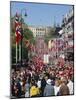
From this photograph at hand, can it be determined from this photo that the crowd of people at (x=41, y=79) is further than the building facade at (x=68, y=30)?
No

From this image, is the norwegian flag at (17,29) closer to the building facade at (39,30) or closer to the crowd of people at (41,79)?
the building facade at (39,30)

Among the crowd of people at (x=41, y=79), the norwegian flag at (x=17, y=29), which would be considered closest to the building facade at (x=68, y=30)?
the crowd of people at (x=41, y=79)

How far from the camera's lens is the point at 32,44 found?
256 centimetres

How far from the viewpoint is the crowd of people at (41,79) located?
8.32ft

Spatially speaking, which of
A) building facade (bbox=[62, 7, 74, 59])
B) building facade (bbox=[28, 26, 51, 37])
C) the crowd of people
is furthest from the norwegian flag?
building facade (bbox=[62, 7, 74, 59])

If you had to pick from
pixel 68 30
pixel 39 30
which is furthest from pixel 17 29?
pixel 68 30

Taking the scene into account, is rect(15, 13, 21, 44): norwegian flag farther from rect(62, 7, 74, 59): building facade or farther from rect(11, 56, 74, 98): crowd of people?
rect(62, 7, 74, 59): building facade

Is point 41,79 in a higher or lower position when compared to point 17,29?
lower

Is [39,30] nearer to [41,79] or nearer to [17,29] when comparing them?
[17,29]

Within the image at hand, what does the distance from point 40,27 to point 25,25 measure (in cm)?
14

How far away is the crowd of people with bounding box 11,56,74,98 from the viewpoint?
99.9 inches

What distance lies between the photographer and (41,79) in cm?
260
